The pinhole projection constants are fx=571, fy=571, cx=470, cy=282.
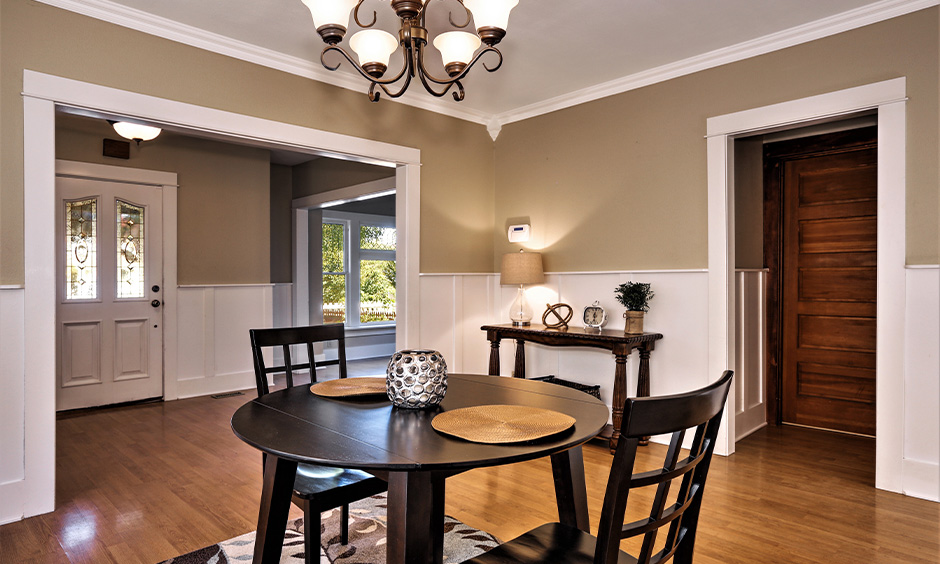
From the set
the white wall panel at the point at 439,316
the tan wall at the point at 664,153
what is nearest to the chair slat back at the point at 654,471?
the tan wall at the point at 664,153

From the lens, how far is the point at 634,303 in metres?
3.88

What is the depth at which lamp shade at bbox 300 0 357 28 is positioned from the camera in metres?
2.14

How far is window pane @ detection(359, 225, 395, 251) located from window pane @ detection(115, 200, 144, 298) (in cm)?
338

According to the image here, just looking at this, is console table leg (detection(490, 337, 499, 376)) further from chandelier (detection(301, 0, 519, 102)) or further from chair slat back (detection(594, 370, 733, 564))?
chair slat back (detection(594, 370, 733, 564))

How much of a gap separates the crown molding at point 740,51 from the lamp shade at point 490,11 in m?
2.01

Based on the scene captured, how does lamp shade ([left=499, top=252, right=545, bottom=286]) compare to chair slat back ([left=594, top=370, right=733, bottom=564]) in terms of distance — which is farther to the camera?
lamp shade ([left=499, top=252, right=545, bottom=286])

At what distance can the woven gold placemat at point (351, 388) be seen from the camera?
1.98m

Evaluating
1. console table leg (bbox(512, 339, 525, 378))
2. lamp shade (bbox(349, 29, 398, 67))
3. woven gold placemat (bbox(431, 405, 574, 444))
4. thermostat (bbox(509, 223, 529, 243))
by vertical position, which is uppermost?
lamp shade (bbox(349, 29, 398, 67))

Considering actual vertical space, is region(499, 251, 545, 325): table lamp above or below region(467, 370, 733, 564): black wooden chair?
above

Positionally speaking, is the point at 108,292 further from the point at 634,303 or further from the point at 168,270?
the point at 634,303

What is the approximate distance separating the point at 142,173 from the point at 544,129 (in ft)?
11.8

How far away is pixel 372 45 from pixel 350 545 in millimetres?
2128

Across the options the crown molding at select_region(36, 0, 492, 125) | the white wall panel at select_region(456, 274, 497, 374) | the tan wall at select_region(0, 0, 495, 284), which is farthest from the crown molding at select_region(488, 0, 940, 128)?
the white wall panel at select_region(456, 274, 497, 374)

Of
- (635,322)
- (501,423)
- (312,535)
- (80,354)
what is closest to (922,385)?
(635,322)
